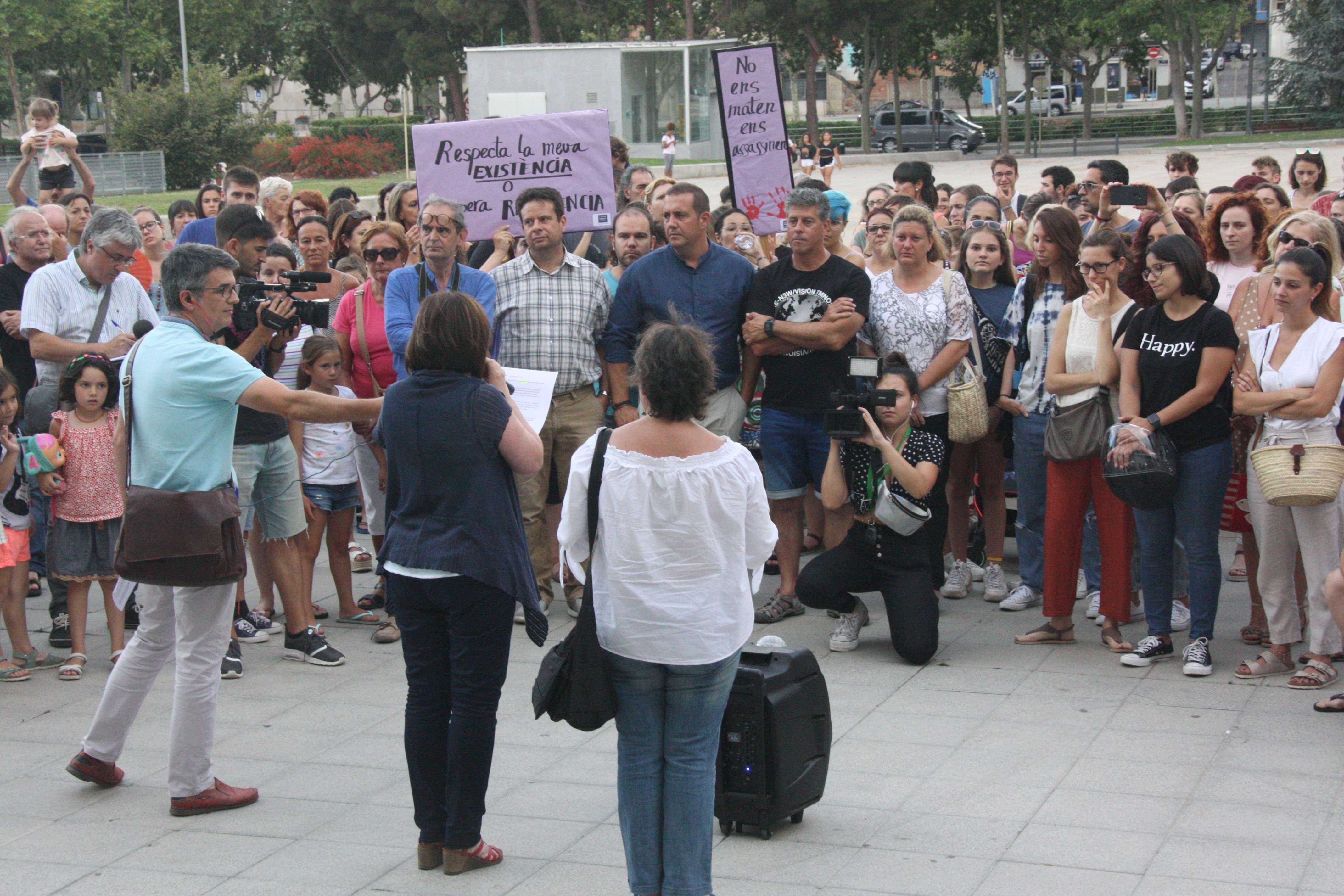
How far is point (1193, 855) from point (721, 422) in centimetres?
352

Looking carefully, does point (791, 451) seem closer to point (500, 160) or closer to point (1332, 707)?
point (500, 160)

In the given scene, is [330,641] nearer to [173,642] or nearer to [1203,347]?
[173,642]

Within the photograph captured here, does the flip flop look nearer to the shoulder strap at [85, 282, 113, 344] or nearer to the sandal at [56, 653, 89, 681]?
the sandal at [56, 653, 89, 681]

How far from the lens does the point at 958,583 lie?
7.63 m

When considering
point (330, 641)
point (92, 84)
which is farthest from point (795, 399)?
point (92, 84)

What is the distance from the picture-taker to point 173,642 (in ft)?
16.6

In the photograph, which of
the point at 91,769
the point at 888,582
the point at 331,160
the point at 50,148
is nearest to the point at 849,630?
the point at 888,582

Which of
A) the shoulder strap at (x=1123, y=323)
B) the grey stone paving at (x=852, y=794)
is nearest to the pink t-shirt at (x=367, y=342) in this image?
the grey stone paving at (x=852, y=794)

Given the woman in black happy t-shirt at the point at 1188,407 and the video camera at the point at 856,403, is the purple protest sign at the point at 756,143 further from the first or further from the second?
the woman in black happy t-shirt at the point at 1188,407

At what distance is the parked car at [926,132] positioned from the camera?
50.9m

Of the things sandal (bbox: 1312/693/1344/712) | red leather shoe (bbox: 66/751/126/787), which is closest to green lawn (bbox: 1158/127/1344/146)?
sandal (bbox: 1312/693/1344/712)

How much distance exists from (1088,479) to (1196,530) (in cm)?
67

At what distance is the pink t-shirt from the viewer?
24.1ft

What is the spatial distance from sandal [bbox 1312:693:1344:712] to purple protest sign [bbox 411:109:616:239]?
15.8 ft
